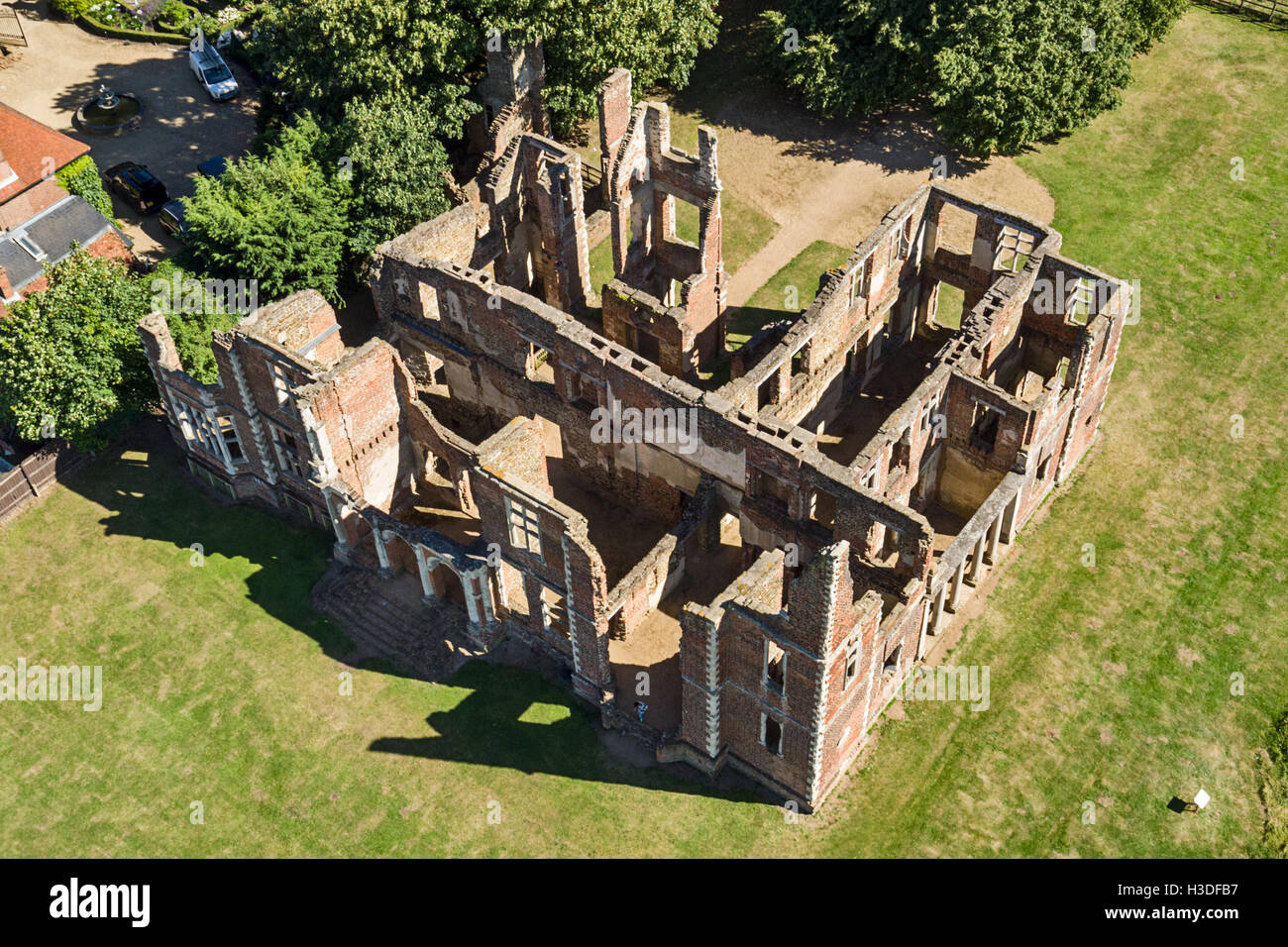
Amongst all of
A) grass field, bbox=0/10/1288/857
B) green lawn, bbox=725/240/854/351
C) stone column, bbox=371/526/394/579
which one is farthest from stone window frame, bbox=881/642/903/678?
green lawn, bbox=725/240/854/351

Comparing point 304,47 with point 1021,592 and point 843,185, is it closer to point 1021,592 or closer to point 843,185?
point 843,185

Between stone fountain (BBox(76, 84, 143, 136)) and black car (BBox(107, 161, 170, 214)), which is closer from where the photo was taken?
black car (BBox(107, 161, 170, 214))

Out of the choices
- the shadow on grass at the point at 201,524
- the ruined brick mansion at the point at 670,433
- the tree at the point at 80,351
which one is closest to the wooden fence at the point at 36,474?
the shadow on grass at the point at 201,524

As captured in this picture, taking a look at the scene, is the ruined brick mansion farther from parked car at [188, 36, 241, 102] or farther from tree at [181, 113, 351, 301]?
parked car at [188, 36, 241, 102]

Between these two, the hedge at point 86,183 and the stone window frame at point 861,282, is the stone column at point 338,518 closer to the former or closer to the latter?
the stone window frame at point 861,282

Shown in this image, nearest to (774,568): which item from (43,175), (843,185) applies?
(843,185)
